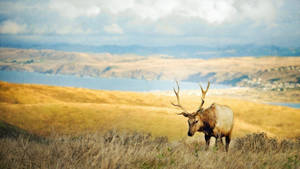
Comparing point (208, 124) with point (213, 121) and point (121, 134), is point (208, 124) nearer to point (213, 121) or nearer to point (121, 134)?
point (213, 121)

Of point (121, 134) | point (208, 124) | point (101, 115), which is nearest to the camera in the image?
point (121, 134)

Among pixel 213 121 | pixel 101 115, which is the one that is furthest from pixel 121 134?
pixel 101 115

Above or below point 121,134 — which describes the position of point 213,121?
above

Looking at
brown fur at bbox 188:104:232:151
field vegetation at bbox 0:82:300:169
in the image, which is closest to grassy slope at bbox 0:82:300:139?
field vegetation at bbox 0:82:300:169

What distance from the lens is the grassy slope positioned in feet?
73.0

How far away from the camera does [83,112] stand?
2516 centimetres

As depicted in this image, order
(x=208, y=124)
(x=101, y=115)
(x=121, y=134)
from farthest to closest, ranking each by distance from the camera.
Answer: (x=101, y=115), (x=208, y=124), (x=121, y=134)

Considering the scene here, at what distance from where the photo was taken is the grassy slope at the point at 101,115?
2225 cm

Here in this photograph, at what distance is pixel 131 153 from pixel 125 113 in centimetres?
1924

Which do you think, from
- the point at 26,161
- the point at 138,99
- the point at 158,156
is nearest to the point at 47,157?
the point at 26,161

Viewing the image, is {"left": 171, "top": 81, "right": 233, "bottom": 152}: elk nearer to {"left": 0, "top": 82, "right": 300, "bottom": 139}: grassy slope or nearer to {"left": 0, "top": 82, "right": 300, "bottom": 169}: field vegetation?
{"left": 0, "top": 82, "right": 300, "bottom": 169}: field vegetation

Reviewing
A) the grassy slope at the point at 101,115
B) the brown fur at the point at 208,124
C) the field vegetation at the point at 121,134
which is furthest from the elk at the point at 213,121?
the grassy slope at the point at 101,115

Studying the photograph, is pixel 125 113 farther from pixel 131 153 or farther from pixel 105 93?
pixel 131 153

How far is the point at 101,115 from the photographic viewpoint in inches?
983
